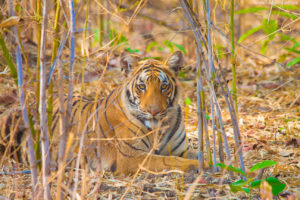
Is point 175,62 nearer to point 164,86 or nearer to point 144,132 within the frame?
point 164,86

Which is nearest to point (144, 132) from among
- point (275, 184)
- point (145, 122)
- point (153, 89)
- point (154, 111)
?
point (145, 122)

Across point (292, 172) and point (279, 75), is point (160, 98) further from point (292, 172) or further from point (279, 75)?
point (279, 75)

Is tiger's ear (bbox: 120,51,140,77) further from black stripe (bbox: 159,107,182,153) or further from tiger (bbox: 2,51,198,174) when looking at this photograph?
black stripe (bbox: 159,107,182,153)

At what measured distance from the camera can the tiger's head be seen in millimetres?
3150

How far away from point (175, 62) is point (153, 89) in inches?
15.4

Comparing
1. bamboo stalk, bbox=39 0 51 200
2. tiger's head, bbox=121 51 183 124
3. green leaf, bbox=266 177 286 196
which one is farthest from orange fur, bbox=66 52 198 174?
bamboo stalk, bbox=39 0 51 200

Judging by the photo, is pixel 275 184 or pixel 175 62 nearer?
pixel 275 184

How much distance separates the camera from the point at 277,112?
428cm

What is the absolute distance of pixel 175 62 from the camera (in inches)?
136

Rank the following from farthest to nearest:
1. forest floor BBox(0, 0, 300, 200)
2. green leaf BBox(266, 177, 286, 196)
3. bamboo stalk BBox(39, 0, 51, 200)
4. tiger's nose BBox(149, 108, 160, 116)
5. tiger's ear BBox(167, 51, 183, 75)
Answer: tiger's ear BBox(167, 51, 183, 75), tiger's nose BBox(149, 108, 160, 116), forest floor BBox(0, 0, 300, 200), green leaf BBox(266, 177, 286, 196), bamboo stalk BBox(39, 0, 51, 200)

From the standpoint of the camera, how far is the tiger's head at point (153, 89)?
315 cm

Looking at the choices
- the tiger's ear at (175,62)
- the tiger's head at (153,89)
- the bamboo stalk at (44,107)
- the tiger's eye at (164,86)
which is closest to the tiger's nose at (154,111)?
the tiger's head at (153,89)

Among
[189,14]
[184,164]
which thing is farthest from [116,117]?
[189,14]

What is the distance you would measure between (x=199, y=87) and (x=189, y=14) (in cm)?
45
